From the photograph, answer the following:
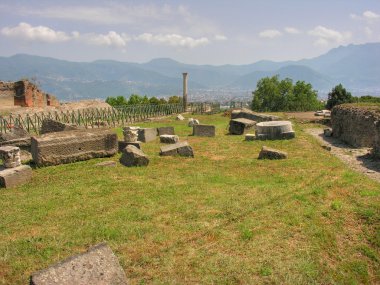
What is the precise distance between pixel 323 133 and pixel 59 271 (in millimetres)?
22175

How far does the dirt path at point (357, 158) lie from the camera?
12.9 m

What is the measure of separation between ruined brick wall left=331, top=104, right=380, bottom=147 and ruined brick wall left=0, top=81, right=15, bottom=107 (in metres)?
36.7

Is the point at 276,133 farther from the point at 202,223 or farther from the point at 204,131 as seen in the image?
the point at 202,223

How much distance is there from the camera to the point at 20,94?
139 ft

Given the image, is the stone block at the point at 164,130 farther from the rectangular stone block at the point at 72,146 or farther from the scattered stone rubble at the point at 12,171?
the scattered stone rubble at the point at 12,171

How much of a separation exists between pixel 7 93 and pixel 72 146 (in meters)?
35.7

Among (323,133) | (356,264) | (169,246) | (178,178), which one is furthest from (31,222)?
(323,133)

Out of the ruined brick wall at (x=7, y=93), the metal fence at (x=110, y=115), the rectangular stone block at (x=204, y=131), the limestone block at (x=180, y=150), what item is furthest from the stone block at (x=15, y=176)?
the ruined brick wall at (x=7, y=93)

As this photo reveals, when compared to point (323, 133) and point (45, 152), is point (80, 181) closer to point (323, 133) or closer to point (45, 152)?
point (45, 152)

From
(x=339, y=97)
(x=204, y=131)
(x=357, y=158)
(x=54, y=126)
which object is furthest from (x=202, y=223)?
(x=339, y=97)

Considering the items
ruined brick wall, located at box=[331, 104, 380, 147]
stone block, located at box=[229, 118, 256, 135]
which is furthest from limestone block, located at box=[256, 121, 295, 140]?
ruined brick wall, located at box=[331, 104, 380, 147]

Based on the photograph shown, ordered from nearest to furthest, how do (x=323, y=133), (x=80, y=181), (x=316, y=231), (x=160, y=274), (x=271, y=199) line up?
(x=160, y=274) < (x=316, y=231) < (x=271, y=199) < (x=80, y=181) < (x=323, y=133)

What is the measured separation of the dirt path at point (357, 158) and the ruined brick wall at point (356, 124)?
566mm

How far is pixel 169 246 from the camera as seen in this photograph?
6523 millimetres
